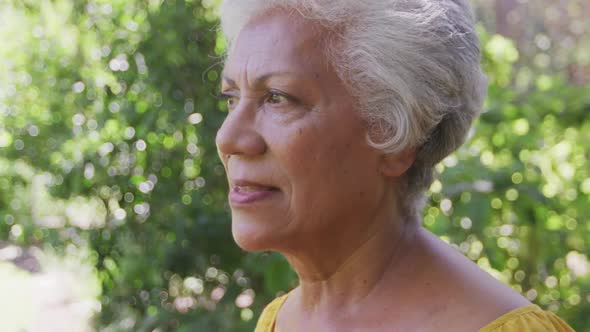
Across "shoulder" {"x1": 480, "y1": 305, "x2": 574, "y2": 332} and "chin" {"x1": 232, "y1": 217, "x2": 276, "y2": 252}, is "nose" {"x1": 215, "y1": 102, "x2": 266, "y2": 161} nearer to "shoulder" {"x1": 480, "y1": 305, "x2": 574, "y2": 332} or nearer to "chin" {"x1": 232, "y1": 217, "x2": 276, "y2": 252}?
"chin" {"x1": 232, "y1": 217, "x2": 276, "y2": 252}

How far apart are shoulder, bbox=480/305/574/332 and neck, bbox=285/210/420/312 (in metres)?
0.26

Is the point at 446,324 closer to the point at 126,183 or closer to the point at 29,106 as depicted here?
the point at 126,183

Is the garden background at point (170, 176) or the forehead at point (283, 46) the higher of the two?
the forehead at point (283, 46)

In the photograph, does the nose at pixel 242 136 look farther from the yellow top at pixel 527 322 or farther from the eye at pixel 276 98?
the yellow top at pixel 527 322

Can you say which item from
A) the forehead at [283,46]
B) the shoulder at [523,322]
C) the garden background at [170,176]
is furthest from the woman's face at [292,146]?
Result: the garden background at [170,176]

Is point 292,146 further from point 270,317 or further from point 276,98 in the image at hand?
point 270,317

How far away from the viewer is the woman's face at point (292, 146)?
1605 millimetres

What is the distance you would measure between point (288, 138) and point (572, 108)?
1.58 meters

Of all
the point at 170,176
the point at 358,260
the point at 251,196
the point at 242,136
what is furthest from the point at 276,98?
the point at 170,176

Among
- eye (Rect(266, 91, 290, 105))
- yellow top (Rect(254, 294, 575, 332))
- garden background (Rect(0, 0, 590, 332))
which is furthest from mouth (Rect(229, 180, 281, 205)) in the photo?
garden background (Rect(0, 0, 590, 332))

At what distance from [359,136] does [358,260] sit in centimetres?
28

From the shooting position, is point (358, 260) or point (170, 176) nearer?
point (358, 260)

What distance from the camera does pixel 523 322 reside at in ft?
5.06

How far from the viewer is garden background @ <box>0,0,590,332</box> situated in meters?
2.76
